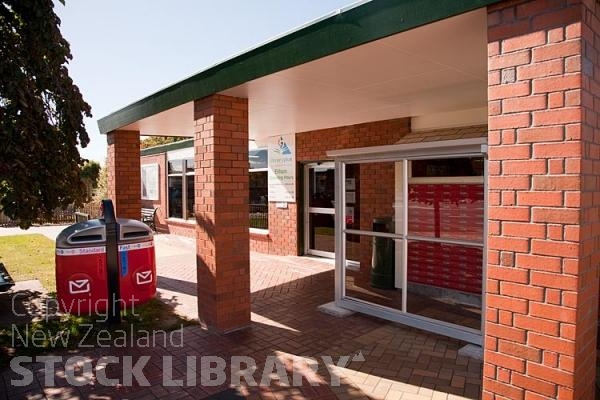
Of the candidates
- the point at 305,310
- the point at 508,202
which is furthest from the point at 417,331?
the point at 508,202

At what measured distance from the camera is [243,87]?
4410mm

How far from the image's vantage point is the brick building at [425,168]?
2186 millimetres

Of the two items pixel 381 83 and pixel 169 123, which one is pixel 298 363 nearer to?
pixel 381 83

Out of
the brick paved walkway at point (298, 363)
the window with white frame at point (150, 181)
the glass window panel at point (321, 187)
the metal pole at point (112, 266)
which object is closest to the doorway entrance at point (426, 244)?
the brick paved walkway at point (298, 363)

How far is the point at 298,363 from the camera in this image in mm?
4031

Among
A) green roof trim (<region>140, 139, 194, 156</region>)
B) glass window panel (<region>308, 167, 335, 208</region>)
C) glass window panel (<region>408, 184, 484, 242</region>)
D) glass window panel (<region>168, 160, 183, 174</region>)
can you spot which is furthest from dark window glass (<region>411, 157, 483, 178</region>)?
glass window panel (<region>168, 160, 183, 174</region>)

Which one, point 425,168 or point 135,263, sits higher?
point 425,168

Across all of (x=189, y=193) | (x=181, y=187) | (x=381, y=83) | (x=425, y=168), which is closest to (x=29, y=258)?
(x=189, y=193)

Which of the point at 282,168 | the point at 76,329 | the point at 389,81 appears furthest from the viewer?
the point at 282,168

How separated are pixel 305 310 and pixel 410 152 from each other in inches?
99.3

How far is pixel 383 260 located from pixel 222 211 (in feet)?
9.87

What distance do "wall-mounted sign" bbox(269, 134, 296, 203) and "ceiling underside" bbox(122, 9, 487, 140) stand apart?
217 centimetres

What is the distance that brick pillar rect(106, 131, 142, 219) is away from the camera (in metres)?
Result: 7.12

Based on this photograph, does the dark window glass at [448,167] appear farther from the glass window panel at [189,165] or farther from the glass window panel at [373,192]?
the glass window panel at [189,165]
